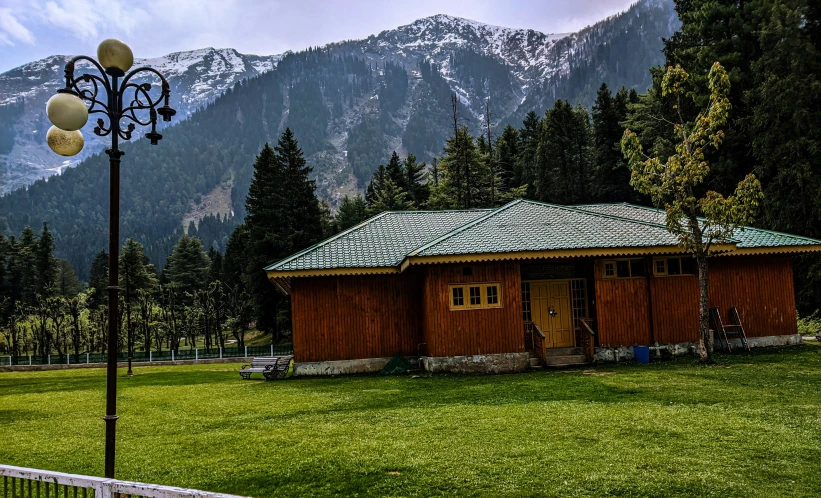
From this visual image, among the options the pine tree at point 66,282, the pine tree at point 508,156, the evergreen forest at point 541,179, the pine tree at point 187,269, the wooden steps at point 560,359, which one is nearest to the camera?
the wooden steps at point 560,359

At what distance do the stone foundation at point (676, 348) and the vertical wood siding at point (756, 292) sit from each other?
0.64 ft

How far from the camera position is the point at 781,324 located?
61.0 feet

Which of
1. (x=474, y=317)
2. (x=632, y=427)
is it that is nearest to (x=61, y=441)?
(x=632, y=427)

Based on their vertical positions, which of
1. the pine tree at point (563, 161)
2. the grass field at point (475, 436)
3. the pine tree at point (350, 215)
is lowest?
the grass field at point (475, 436)

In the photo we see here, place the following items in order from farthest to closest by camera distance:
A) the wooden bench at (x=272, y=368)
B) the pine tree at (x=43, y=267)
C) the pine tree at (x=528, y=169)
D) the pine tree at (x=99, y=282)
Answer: the pine tree at (x=99, y=282) < the pine tree at (x=43, y=267) < the pine tree at (x=528, y=169) < the wooden bench at (x=272, y=368)

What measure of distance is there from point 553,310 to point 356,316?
20.8 ft

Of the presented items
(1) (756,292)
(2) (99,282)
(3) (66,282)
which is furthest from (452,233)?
(3) (66,282)

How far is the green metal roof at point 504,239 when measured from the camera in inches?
653

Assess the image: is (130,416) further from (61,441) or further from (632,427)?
(632,427)

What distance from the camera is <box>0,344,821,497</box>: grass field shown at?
660 cm

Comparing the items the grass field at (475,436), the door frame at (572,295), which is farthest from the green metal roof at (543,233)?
the grass field at (475,436)

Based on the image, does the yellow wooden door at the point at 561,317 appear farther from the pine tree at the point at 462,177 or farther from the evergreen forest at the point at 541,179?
the pine tree at the point at 462,177

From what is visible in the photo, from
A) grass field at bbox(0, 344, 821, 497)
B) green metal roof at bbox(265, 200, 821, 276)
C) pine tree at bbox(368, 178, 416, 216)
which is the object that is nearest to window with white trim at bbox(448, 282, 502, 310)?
green metal roof at bbox(265, 200, 821, 276)

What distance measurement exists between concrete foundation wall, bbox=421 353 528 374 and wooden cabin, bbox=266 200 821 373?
3 centimetres
